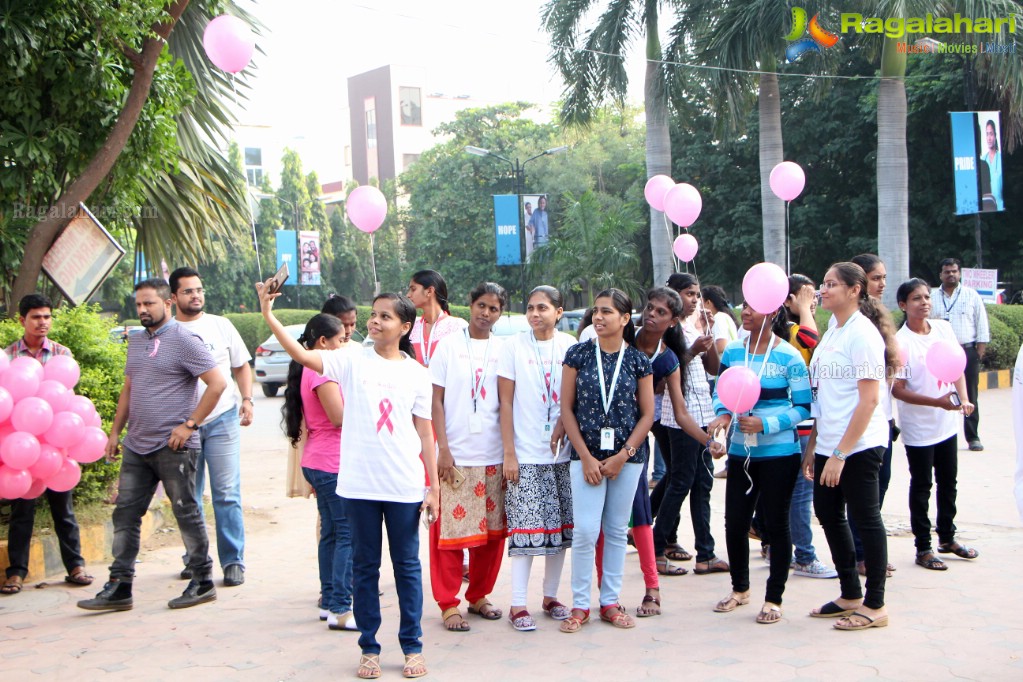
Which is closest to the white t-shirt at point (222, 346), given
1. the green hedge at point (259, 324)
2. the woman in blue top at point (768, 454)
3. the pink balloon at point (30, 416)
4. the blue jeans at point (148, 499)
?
the blue jeans at point (148, 499)

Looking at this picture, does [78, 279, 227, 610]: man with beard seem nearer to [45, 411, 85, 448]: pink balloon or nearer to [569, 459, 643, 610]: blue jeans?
[45, 411, 85, 448]: pink balloon

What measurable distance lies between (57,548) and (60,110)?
311 centimetres

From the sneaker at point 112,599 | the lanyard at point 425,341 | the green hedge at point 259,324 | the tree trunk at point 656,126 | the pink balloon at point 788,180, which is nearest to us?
the sneaker at point 112,599

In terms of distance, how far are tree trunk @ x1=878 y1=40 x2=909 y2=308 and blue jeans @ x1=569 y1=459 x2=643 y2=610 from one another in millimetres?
14604

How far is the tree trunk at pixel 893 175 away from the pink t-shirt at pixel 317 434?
15.2 metres

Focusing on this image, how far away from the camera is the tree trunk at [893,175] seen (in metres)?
18.0

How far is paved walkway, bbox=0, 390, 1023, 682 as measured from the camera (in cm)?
436

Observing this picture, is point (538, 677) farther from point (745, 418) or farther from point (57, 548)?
point (57, 548)

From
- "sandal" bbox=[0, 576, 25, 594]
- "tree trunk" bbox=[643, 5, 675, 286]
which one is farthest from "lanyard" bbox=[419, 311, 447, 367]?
"tree trunk" bbox=[643, 5, 675, 286]

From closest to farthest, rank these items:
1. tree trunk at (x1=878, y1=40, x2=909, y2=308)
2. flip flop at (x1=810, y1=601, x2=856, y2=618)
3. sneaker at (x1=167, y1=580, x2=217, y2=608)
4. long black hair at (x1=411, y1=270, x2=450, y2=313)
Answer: flip flop at (x1=810, y1=601, x2=856, y2=618) → sneaker at (x1=167, y1=580, x2=217, y2=608) → long black hair at (x1=411, y1=270, x2=450, y2=313) → tree trunk at (x1=878, y1=40, x2=909, y2=308)

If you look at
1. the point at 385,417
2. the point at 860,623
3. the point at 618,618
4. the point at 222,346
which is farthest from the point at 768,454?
the point at 222,346

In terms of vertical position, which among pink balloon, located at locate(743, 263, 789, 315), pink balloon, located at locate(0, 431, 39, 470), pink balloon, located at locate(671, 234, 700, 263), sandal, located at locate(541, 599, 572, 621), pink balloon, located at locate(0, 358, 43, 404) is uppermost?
pink balloon, located at locate(671, 234, 700, 263)

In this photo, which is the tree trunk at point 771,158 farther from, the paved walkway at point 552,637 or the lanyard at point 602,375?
the lanyard at point 602,375

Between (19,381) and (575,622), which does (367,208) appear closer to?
(19,381)
